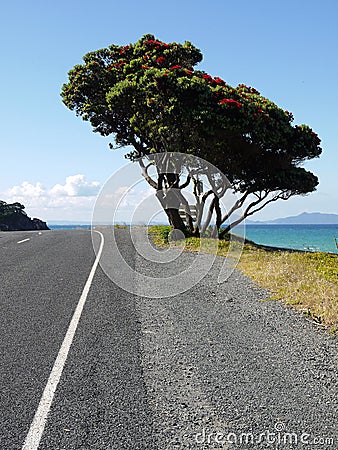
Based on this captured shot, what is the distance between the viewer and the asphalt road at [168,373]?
446 cm

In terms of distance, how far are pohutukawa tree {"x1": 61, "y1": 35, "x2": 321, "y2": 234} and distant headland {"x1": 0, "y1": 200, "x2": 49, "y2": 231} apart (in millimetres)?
32181

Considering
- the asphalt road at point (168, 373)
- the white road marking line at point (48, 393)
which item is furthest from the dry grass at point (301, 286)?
the white road marking line at point (48, 393)

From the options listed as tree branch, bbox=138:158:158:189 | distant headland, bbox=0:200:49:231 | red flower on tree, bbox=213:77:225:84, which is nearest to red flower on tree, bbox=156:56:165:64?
red flower on tree, bbox=213:77:225:84

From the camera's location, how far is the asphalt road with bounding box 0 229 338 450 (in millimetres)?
4465

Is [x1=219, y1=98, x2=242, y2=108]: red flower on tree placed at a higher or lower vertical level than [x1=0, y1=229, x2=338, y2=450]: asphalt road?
higher

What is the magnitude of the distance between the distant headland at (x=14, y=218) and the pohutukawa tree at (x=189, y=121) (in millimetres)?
32181

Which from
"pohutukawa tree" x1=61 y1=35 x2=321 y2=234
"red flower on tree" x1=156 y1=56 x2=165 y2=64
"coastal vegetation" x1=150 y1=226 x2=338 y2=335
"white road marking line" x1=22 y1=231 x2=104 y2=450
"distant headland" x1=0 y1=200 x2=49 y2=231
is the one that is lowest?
"white road marking line" x1=22 y1=231 x2=104 y2=450

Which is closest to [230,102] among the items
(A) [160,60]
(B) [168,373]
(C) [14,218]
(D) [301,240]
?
(A) [160,60]

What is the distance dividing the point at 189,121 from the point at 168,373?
49.6 feet

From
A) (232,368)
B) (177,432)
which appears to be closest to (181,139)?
(232,368)

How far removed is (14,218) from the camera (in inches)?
2258

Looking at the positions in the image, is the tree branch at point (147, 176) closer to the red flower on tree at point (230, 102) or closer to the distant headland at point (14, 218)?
the red flower on tree at point (230, 102)

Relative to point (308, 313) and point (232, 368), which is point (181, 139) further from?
point (232, 368)

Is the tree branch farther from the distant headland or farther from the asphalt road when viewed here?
the distant headland
